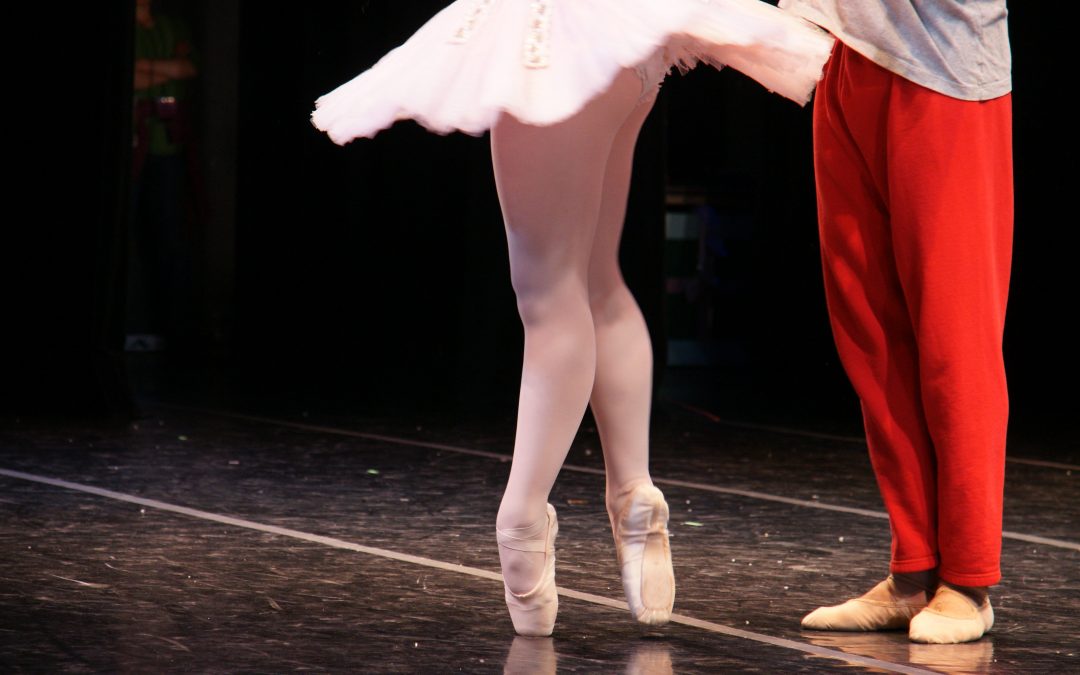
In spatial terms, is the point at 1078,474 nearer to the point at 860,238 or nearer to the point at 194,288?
the point at 860,238

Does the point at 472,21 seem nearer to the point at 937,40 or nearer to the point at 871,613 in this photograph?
the point at 937,40

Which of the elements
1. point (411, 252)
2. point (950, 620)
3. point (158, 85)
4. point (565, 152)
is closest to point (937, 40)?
point (565, 152)

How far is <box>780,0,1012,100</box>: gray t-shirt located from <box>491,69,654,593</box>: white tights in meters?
0.29

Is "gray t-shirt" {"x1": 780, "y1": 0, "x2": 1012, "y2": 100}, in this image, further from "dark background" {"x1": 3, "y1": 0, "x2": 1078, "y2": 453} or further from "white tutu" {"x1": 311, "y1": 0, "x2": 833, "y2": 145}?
"dark background" {"x1": 3, "y1": 0, "x2": 1078, "y2": 453}

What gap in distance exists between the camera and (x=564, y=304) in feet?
5.94

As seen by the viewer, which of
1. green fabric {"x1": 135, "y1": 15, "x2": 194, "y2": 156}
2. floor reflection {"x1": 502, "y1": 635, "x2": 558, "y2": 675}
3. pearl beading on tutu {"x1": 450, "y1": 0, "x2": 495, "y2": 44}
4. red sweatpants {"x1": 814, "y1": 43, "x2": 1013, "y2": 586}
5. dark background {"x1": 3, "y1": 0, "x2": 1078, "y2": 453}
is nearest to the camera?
floor reflection {"x1": 502, "y1": 635, "x2": 558, "y2": 675}

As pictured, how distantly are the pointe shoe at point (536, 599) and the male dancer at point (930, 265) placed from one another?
33 cm

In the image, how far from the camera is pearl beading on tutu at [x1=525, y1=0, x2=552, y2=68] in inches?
68.3

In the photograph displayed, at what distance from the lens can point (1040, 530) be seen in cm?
268

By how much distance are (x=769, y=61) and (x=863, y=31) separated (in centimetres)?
20

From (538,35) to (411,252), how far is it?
4.47 metres

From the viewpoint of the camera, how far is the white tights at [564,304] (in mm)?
1766

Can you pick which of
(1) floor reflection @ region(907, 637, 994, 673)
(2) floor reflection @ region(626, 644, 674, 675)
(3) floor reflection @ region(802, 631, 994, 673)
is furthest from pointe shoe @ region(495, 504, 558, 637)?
(1) floor reflection @ region(907, 637, 994, 673)

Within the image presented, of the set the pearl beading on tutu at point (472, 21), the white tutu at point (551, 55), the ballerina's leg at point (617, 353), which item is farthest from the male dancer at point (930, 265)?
the pearl beading on tutu at point (472, 21)
